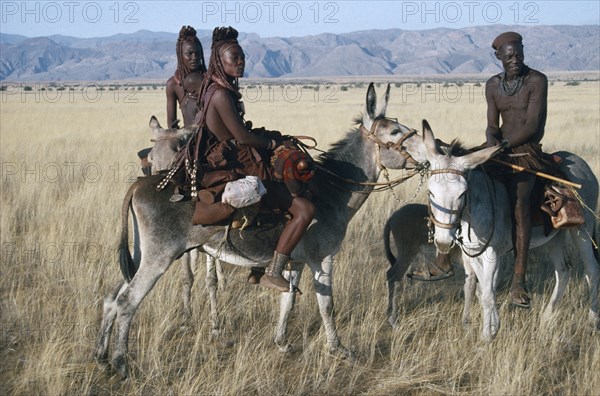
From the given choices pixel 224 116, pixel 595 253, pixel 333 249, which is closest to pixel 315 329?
pixel 333 249

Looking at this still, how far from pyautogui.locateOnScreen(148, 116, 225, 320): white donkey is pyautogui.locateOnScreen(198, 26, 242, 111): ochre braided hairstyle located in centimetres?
77

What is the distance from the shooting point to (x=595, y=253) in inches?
285

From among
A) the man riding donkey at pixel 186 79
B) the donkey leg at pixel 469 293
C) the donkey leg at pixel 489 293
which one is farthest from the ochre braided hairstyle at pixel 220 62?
the donkey leg at pixel 469 293

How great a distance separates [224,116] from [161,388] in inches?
99.3

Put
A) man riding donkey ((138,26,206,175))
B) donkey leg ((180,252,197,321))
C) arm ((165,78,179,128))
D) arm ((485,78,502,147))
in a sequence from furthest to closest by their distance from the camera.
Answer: arm ((165,78,179,128)), man riding donkey ((138,26,206,175)), donkey leg ((180,252,197,321)), arm ((485,78,502,147))

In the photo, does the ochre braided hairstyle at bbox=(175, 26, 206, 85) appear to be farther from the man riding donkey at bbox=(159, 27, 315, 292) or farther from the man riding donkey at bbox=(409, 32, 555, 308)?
the man riding donkey at bbox=(409, 32, 555, 308)

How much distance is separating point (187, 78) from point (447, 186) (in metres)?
3.81

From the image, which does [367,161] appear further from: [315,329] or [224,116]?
[315,329]

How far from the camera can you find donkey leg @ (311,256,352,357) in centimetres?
620

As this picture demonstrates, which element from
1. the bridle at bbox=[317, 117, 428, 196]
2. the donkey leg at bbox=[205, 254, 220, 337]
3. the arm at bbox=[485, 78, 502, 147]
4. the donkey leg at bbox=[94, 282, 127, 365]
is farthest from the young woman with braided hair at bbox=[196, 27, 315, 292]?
the arm at bbox=[485, 78, 502, 147]

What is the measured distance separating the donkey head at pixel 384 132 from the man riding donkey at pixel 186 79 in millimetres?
2439

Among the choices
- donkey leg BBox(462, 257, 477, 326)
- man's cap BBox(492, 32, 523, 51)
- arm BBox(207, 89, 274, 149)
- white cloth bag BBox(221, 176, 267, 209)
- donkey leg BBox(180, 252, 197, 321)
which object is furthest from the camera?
donkey leg BBox(180, 252, 197, 321)

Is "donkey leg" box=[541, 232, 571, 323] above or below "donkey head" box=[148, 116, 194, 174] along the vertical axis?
below

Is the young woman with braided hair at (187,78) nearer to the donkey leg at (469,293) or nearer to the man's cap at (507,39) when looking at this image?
the man's cap at (507,39)
